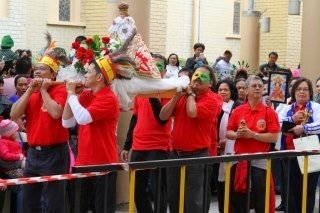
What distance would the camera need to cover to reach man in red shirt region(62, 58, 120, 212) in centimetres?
720

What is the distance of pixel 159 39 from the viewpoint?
Result: 2067cm

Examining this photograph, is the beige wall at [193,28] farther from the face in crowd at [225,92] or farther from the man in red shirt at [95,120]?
the man in red shirt at [95,120]

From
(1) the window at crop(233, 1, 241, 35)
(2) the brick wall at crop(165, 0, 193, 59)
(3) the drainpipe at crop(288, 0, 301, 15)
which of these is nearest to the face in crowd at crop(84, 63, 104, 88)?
(3) the drainpipe at crop(288, 0, 301, 15)

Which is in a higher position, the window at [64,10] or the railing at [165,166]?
the window at [64,10]

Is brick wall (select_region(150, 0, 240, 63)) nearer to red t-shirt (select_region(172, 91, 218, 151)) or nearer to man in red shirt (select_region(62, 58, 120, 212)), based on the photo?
red t-shirt (select_region(172, 91, 218, 151))

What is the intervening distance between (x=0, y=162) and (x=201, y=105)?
2.18 metres

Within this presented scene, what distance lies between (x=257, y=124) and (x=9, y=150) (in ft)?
8.76

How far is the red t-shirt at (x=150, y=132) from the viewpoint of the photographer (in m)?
8.61

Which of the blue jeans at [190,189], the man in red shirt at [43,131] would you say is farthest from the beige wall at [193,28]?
the man in red shirt at [43,131]

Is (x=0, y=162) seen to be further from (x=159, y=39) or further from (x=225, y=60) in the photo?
(x=159, y=39)

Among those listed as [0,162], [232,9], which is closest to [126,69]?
[0,162]

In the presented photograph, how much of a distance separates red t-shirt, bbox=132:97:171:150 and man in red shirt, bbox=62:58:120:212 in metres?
1.12

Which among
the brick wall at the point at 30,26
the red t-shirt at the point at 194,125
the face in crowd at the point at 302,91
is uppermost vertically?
the brick wall at the point at 30,26

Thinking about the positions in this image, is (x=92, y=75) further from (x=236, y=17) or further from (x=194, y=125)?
(x=236, y=17)
